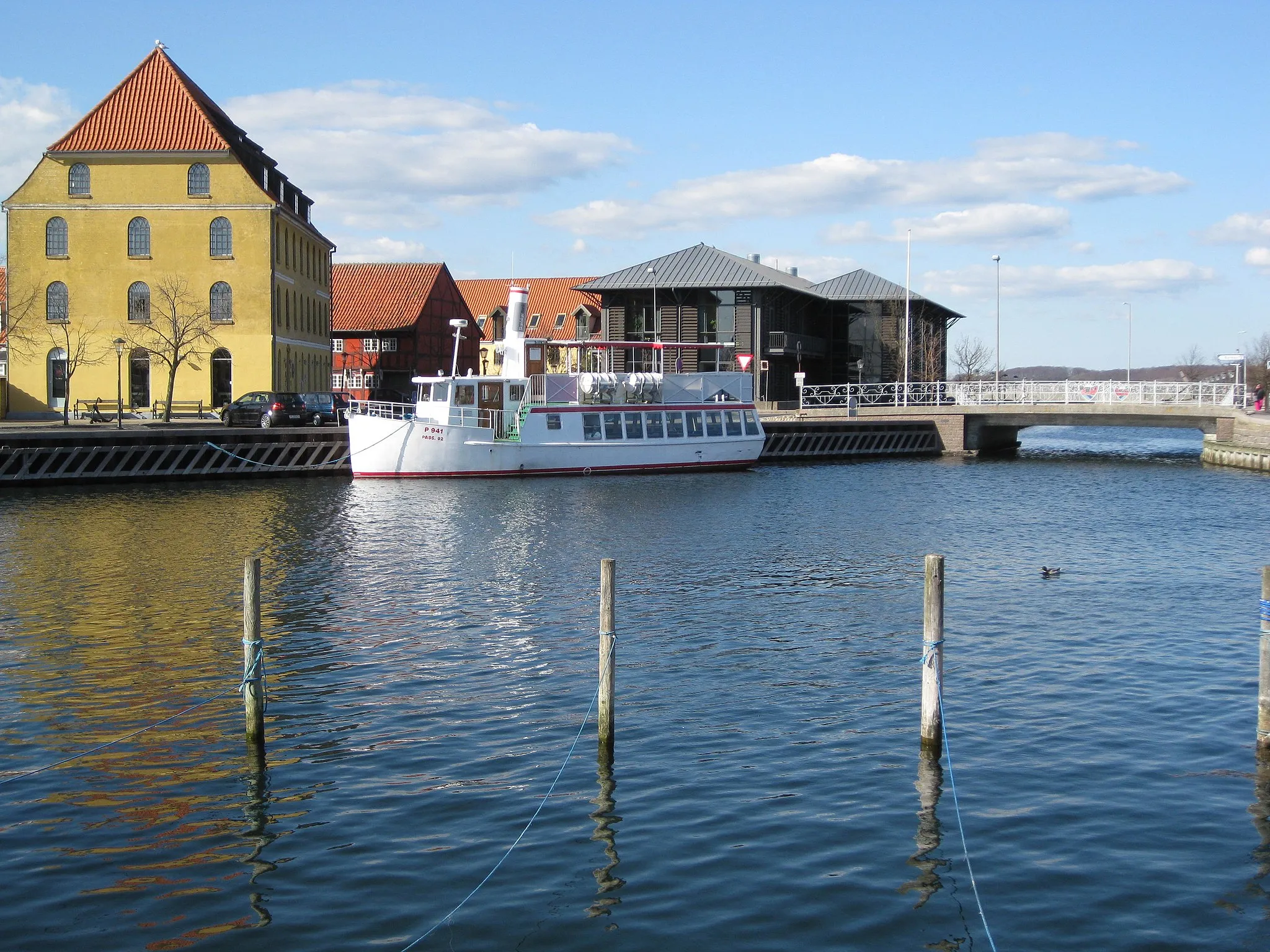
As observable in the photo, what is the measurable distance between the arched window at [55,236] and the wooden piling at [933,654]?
57290 millimetres

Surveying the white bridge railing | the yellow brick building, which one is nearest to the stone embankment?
the white bridge railing

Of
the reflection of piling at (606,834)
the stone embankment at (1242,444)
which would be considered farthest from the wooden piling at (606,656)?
the stone embankment at (1242,444)

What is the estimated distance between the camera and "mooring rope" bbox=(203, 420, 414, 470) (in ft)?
159

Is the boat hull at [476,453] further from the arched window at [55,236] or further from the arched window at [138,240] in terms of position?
the arched window at [55,236]

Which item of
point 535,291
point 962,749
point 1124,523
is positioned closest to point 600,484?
point 1124,523

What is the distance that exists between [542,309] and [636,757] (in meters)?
102

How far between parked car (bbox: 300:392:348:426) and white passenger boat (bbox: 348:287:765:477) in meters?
2.17

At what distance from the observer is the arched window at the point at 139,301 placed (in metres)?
60.8

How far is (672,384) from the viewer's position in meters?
55.0

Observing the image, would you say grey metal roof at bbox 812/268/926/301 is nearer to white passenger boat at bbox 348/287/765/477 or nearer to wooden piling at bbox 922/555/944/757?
white passenger boat at bbox 348/287/765/477

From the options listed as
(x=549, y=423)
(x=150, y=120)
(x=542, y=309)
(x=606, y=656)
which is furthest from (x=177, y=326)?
(x=542, y=309)

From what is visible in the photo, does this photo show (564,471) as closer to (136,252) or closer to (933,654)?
(136,252)

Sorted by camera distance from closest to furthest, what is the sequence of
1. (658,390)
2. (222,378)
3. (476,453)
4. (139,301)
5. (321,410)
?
(476,453) → (658,390) → (321,410) → (139,301) → (222,378)

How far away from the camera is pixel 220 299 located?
61875 millimetres
